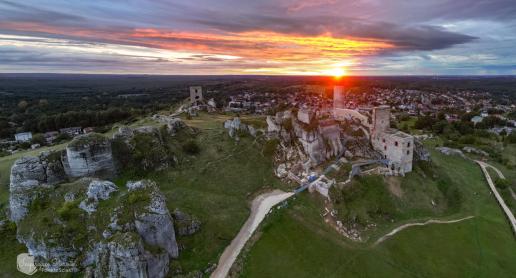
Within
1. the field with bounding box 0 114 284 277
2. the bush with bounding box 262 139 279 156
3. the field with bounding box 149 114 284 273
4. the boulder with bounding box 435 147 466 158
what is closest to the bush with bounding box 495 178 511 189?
the boulder with bounding box 435 147 466 158

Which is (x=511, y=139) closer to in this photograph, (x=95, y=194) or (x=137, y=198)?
(x=137, y=198)

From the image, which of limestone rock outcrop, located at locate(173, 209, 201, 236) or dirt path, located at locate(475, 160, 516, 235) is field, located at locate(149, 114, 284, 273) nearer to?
limestone rock outcrop, located at locate(173, 209, 201, 236)

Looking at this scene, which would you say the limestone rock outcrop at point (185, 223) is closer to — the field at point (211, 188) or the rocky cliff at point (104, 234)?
the field at point (211, 188)

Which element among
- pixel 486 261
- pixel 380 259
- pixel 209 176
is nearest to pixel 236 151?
pixel 209 176

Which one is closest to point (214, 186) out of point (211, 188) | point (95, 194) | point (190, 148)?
point (211, 188)

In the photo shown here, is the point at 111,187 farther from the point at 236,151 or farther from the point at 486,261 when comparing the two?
the point at 486,261
